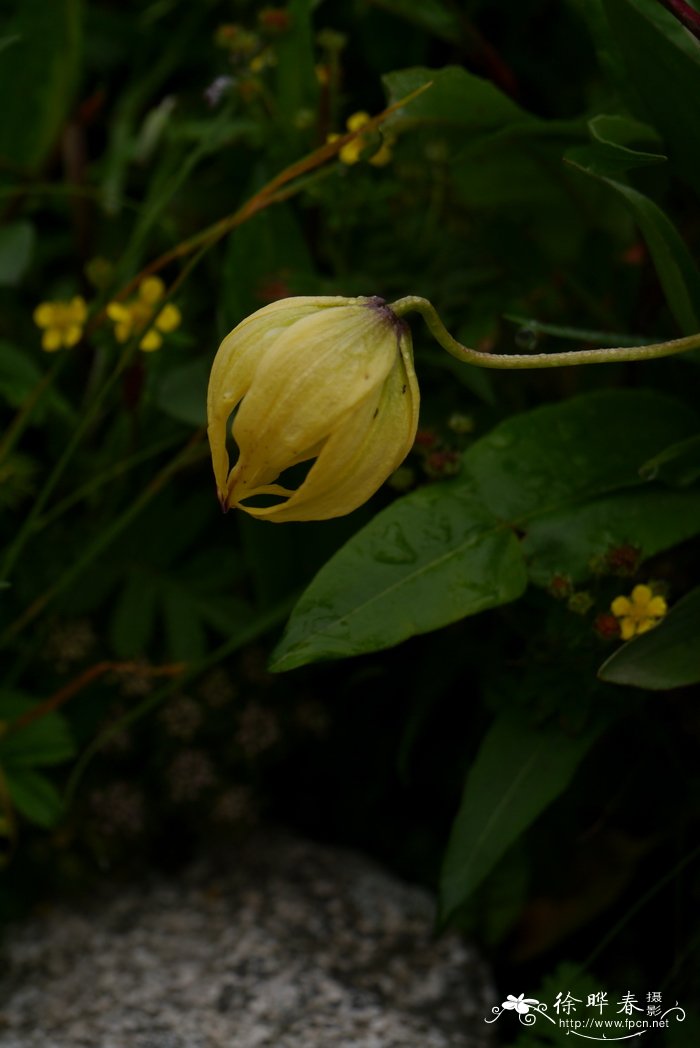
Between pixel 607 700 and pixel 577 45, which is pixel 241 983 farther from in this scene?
pixel 577 45

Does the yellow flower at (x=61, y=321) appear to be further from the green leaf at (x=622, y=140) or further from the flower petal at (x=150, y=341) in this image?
the green leaf at (x=622, y=140)

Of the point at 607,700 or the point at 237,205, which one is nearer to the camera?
the point at 607,700

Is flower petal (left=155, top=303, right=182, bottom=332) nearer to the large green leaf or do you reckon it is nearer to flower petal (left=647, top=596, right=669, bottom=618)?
the large green leaf

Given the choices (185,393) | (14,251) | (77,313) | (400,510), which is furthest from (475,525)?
(14,251)

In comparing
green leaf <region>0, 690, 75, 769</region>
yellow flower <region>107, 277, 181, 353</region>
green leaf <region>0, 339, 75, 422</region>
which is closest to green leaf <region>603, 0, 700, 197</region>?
yellow flower <region>107, 277, 181, 353</region>

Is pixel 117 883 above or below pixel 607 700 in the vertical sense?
below

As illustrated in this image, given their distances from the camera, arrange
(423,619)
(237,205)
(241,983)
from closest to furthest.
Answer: (423,619), (241,983), (237,205)

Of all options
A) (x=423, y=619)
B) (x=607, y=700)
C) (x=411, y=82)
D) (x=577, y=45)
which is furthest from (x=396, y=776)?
(x=577, y=45)

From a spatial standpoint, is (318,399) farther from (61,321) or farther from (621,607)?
(61,321)
